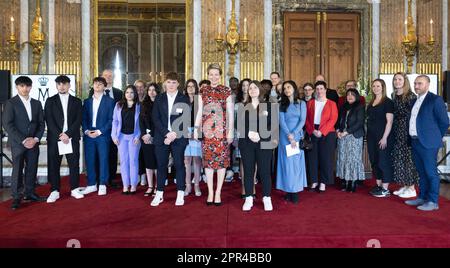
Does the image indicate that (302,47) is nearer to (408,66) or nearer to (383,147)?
(408,66)

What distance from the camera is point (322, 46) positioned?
866cm

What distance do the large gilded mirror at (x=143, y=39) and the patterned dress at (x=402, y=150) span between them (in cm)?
460

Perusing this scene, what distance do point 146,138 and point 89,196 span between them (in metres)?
1.07

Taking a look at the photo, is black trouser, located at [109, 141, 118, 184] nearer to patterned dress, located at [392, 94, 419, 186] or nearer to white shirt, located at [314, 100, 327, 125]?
white shirt, located at [314, 100, 327, 125]

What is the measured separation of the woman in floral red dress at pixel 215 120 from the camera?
178 inches

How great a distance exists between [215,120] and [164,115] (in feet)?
2.10

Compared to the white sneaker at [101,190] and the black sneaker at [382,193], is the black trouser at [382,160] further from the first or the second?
the white sneaker at [101,190]

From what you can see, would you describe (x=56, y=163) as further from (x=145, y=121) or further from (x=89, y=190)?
(x=145, y=121)

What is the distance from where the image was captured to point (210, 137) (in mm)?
4555

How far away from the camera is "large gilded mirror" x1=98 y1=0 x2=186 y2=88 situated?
332 inches

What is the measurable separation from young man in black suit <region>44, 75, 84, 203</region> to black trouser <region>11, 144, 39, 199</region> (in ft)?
0.61

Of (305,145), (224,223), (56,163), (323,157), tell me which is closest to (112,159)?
(56,163)

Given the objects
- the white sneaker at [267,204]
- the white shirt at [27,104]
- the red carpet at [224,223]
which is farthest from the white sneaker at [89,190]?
the white sneaker at [267,204]
